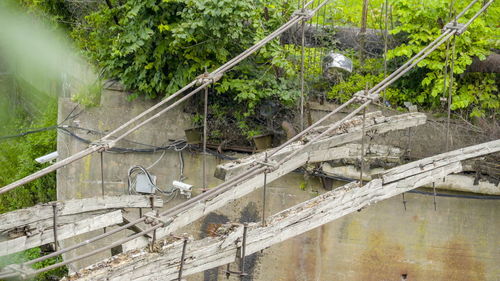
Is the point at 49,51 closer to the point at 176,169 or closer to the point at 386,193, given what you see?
the point at 176,169

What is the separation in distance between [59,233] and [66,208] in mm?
275

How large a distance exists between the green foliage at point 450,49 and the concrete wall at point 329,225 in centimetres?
147

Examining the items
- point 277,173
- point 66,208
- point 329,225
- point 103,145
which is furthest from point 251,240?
point 329,225

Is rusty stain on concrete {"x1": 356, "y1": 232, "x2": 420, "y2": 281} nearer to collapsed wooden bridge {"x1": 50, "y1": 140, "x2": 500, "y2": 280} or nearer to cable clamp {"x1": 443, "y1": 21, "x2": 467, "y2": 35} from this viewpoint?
collapsed wooden bridge {"x1": 50, "y1": 140, "x2": 500, "y2": 280}

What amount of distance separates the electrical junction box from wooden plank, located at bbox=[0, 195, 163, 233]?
2591mm

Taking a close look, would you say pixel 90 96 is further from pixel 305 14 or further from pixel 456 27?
pixel 456 27

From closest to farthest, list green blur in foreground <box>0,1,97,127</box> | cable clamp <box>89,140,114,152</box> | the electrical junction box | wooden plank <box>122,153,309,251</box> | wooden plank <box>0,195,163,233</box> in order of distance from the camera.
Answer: cable clamp <box>89,140,114,152</box> → wooden plank <box>0,195,163,233</box> → wooden plank <box>122,153,309,251</box> → the electrical junction box → green blur in foreground <box>0,1,97,127</box>

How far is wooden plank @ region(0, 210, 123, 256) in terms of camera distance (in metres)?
7.00

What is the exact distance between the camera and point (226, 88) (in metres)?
10.3

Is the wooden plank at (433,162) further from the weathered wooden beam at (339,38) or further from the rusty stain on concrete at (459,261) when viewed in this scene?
the weathered wooden beam at (339,38)

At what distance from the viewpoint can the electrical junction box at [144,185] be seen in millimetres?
10812

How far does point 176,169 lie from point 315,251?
2.42m

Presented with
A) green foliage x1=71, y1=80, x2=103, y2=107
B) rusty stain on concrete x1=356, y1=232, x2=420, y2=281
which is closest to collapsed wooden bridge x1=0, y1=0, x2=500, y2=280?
rusty stain on concrete x1=356, y1=232, x2=420, y2=281

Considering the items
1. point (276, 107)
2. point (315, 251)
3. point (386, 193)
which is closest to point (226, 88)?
point (276, 107)
